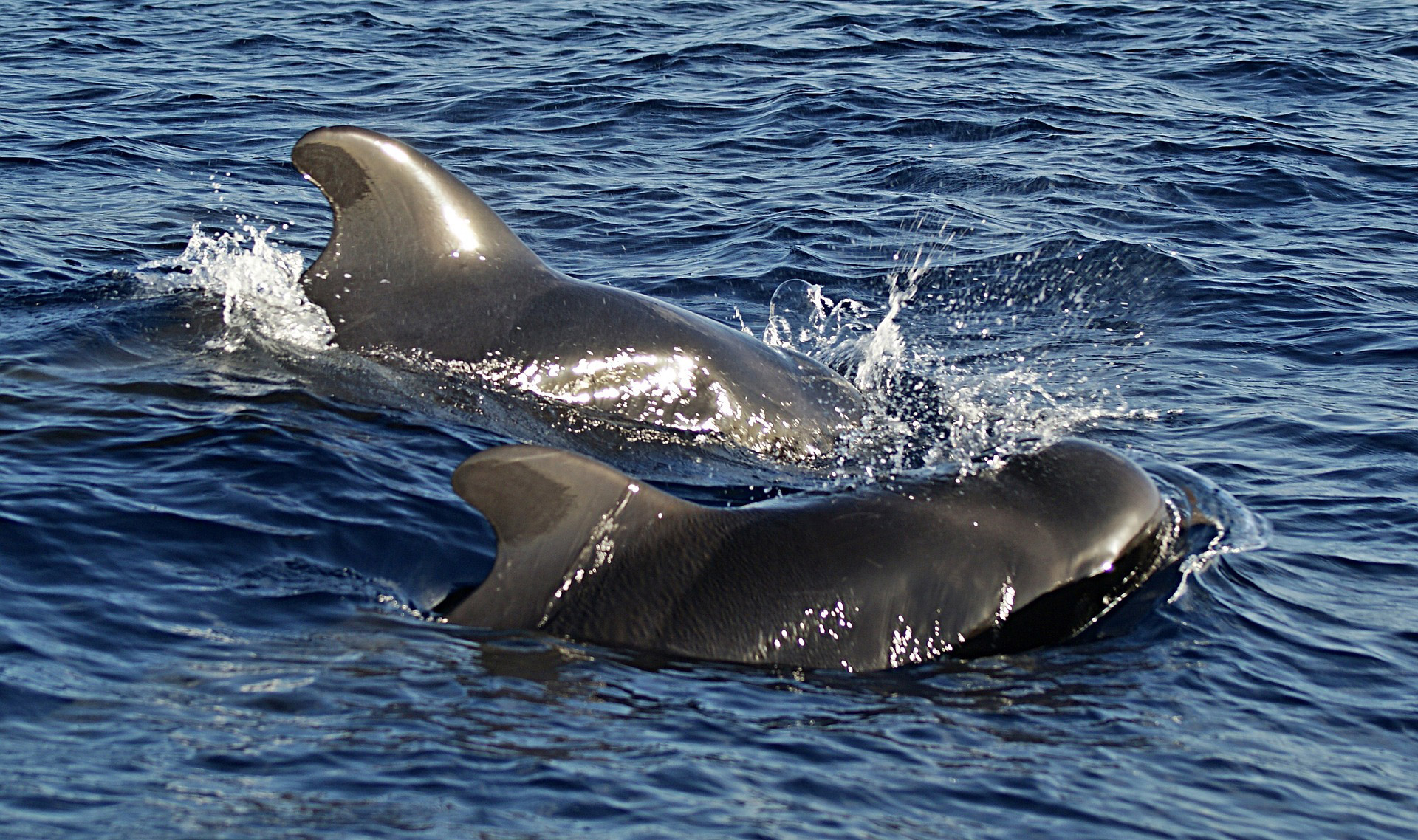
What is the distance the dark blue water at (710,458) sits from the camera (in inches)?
210

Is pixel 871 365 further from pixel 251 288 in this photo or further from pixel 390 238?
pixel 251 288

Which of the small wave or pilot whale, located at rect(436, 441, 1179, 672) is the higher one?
the small wave

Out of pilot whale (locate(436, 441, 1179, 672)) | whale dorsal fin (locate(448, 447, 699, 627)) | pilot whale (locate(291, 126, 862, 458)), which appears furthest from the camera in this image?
pilot whale (locate(291, 126, 862, 458))

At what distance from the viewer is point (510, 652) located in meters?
5.99

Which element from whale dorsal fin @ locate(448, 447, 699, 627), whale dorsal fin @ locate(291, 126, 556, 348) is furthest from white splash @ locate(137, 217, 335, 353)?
whale dorsal fin @ locate(448, 447, 699, 627)

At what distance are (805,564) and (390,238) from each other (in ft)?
12.8

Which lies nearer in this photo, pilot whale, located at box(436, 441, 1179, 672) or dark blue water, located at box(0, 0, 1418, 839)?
dark blue water, located at box(0, 0, 1418, 839)

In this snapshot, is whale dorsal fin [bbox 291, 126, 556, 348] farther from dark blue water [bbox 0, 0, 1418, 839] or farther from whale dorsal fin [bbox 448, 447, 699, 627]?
whale dorsal fin [bbox 448, 447, 699, 627]

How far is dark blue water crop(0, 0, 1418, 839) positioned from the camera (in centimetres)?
532

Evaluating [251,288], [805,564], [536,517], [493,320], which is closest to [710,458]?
[493,320]

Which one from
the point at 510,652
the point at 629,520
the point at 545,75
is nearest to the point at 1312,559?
the point at 629,520

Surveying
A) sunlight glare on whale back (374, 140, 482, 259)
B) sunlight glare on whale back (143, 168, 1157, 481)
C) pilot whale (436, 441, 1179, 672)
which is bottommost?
pilot whale (436, 441, 1179, 672)

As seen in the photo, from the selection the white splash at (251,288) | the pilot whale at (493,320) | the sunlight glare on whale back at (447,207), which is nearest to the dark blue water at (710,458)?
the white splash at (251,288)

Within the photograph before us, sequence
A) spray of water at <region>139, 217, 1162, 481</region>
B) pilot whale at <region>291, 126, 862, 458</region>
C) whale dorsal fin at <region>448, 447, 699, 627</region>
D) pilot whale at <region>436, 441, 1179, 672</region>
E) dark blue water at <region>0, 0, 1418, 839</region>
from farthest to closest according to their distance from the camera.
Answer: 1. spray of water at <region>139, 217, 1162, 481</region>
2. pilot whale at <region>291, 126, 862, 458</region>
3. pilot whale at <region>436, 441, 1179, 672</region>
4. whale dorsal fin at <region>448, 447, 699, 627</region>
5. dark blue water at <region>0, 0, 1418, 839</region>
